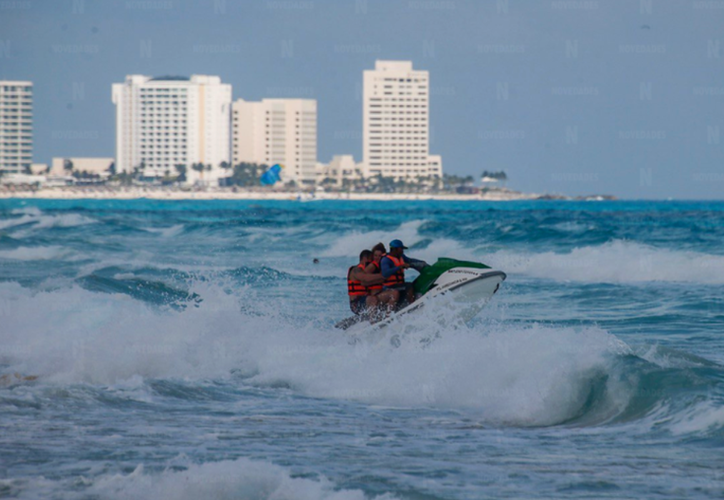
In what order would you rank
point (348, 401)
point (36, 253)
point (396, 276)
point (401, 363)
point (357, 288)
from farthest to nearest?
1. point (36, 253)
2. point (357, 288)
3. point (396, 276)
4. point (401, 363)
5. point (348, 401)

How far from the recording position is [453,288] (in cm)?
1280

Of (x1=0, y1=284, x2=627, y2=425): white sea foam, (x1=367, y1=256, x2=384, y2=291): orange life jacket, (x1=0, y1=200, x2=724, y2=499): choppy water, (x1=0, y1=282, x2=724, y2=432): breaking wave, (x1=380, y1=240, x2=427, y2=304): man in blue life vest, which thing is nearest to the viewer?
(x1=0, y1=200, x2=724, y2=499): choppy water

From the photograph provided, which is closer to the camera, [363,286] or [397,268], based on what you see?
[397,268]

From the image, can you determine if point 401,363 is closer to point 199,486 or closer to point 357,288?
point 357,288

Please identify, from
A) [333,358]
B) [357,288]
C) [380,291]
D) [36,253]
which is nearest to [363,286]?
[357,288]

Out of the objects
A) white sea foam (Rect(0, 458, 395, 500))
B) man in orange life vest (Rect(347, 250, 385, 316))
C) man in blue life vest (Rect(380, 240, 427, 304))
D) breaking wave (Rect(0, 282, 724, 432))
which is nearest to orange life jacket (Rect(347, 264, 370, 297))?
man in orange life vest (Rect(347, 250, 385, 316))

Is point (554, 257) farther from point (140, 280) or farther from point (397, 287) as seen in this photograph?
point (397, 287)

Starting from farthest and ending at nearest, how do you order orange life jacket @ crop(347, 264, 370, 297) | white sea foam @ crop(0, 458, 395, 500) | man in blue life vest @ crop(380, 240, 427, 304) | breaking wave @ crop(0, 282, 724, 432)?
orange life jacket @ crop(347, 264, 370, 297) < man in blue life vest @ crop(380, 240, 427, 304) < breaking wave @ crop(0, 282, 724, 432) < white sea foam @ crop(0, 458, 395, 500)

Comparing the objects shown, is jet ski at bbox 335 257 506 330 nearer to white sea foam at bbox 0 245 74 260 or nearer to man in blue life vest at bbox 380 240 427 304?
man in blue life vest at bbox 380 240 427 304

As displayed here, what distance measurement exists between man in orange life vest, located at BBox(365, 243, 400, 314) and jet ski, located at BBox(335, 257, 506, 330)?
144mm

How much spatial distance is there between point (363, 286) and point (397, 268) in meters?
0.56

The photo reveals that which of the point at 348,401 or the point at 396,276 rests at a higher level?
the point at 396,276

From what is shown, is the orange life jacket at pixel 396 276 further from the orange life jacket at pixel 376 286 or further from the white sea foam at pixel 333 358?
the white sea foam at pixel 333 358

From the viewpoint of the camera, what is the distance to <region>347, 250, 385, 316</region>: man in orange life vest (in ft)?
41.6
